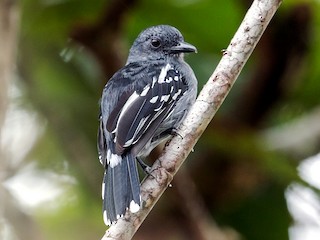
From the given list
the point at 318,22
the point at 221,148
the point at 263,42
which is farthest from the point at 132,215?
the point at 318,22

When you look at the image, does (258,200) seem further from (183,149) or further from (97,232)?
(183,149)

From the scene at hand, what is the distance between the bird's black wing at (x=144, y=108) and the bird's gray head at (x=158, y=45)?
1.18 feet

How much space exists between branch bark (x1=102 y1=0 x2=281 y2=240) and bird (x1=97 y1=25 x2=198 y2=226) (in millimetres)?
104

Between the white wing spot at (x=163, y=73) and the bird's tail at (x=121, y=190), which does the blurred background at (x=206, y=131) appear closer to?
the white wing spot at (x=163, y=73)

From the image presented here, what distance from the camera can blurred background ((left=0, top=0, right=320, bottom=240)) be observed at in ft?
17.2

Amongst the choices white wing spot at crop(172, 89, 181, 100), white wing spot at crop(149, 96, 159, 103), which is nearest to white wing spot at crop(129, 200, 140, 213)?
white wing spot at crop(149, 96, 159, 103)

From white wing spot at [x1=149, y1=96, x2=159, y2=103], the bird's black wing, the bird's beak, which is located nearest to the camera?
the bird's black wing

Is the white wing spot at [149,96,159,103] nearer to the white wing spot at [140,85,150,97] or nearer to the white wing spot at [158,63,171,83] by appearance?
the white wing spot at [140,85,150,97]

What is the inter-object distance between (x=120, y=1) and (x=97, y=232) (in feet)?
5.16

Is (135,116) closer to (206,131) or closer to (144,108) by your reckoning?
(144,108)

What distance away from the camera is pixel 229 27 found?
5.76 m

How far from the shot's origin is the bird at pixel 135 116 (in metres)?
3.96

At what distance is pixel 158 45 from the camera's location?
5.16 metres

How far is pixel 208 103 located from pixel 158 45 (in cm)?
142
